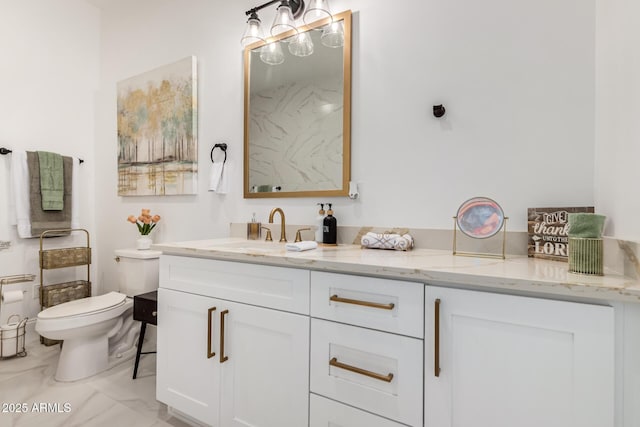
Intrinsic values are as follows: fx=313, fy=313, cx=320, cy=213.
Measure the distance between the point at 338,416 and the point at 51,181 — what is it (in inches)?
110

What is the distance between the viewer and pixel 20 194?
2365mm

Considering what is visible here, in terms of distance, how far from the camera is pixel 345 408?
3.50 feet

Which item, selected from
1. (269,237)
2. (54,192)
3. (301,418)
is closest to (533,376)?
(301,418)

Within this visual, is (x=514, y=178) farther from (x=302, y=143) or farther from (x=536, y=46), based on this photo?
(x=302, y=143)

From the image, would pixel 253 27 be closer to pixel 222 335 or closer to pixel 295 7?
pixel 295 7

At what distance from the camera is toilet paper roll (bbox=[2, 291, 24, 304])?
2.18m

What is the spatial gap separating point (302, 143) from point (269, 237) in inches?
23.1

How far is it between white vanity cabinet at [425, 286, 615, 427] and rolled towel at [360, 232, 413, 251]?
1.56 ft

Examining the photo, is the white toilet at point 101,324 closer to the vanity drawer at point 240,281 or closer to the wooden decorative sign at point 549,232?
the vanity drawer at point 240,281

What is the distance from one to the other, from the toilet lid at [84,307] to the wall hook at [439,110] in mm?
2191

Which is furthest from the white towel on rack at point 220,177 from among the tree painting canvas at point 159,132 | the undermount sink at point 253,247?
the undermount sink at point 253,247

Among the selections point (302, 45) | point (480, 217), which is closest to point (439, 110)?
point (480, 217)

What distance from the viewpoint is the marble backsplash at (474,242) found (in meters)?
0.84

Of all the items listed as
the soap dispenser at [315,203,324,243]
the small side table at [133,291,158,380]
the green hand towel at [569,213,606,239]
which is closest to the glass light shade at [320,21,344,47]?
the soap dispenser at [315,203,324,243]
